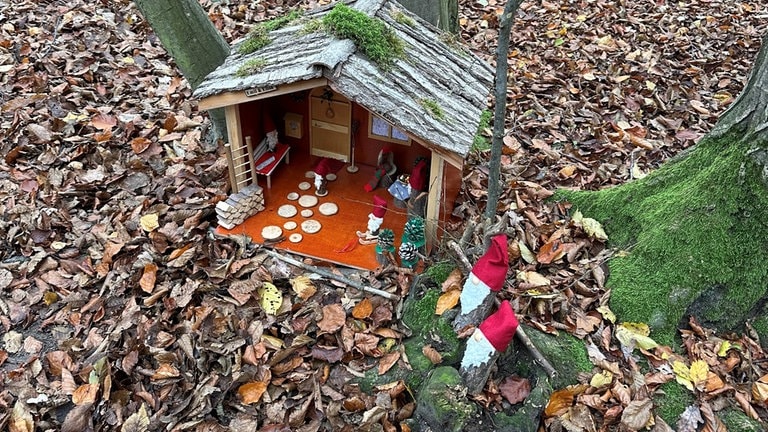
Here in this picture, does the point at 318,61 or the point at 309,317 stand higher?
the point at 318,61

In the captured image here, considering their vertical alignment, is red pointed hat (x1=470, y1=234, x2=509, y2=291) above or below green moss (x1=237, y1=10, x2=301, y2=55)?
below

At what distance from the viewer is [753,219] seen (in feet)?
9.86

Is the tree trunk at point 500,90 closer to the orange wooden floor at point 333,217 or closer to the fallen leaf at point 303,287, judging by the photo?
the orange wooden floor at point 333,217

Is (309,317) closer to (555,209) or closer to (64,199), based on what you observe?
(555,209)

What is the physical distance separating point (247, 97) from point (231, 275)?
121cm

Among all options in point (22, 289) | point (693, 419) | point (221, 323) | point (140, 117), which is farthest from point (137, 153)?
point (693, 419)

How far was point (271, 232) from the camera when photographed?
161 inches

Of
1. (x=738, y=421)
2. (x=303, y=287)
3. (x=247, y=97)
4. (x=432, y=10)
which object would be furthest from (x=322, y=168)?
(x=738, y=421)

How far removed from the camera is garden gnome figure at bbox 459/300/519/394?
2613mm

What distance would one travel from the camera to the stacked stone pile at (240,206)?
4.06m

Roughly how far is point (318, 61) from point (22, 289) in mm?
2692

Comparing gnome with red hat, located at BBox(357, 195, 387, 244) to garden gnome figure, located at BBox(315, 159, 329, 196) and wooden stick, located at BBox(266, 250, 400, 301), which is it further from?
garden gnome figure, located at BBox(315, 159, 329, 196)

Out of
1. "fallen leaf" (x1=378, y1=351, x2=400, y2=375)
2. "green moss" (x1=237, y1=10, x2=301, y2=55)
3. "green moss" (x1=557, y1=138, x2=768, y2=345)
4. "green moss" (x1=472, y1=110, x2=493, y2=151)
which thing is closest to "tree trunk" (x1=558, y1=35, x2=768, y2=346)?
"green moss" (x1=557, y1=138, x2=768, y2=345)

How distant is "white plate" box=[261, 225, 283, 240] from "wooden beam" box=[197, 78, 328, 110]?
964mm
